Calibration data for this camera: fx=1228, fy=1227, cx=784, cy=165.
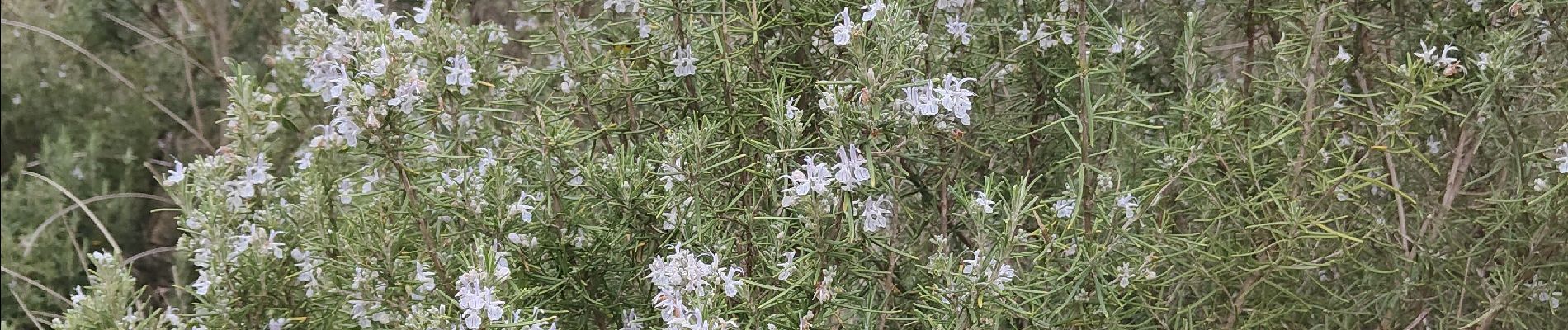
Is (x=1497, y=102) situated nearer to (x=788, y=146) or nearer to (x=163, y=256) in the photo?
(x=788, y=146)

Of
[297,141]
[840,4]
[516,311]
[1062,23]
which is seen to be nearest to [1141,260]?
[1062,23]

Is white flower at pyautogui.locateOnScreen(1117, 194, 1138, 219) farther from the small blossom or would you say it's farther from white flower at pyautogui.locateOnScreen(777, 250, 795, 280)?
white flower at pyautogui.locateOnScreen(777, 250, 795, 280)

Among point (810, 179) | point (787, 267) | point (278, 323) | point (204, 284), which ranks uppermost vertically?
point (810, 179)

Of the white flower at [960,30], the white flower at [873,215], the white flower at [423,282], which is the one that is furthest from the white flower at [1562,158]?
the white flower at [423,282]

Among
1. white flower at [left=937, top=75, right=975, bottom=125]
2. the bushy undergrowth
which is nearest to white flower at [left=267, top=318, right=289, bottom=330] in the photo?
the bushy undergrowth

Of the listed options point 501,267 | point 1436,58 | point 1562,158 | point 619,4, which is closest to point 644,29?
point 619,4

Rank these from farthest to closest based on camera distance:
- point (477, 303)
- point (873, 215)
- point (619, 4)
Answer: point (619, 4) → point (873, 215) → point (477, 303)

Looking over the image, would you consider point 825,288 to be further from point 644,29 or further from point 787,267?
point 644,29

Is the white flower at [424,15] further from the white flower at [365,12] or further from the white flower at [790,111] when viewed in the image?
the white flower at [790,111]
